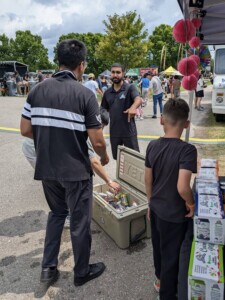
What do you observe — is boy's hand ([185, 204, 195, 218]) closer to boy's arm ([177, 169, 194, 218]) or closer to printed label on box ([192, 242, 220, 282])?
boy's arm ([177, 169, 194, 218])

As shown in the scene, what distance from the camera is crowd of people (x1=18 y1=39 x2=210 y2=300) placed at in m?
1.87

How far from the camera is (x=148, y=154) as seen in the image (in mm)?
1965

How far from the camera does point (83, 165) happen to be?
226 cm

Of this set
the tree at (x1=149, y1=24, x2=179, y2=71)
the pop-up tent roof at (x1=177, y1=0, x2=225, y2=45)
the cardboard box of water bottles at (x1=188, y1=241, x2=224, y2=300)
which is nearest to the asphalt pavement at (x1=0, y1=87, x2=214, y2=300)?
the cardboard box of water bottles at (x1=188, y1=241, x2=224, y2=300)

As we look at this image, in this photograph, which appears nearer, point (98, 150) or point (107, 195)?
point (98, 150)

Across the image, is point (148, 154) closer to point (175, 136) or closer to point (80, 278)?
point (175, 136)

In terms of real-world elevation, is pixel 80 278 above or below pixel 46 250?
below

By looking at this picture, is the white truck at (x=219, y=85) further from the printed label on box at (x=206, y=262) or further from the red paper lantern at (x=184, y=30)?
the printed label on box at (x=206, y=262)

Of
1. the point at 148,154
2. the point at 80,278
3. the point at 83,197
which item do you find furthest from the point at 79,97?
the point at 80,278

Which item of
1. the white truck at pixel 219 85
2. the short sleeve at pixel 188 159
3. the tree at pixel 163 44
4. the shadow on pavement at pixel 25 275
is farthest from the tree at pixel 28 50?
the short sleeve at pixel 188 159

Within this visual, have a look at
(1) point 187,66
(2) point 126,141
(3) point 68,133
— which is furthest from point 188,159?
(2) point 126,141

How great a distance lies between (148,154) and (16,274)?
1820 mm

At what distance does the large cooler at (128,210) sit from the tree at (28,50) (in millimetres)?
61433

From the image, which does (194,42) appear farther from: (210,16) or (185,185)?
(185,185)
